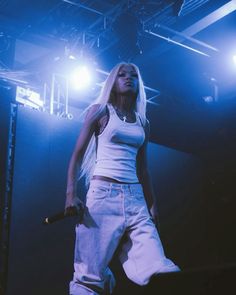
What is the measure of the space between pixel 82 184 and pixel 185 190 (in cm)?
180

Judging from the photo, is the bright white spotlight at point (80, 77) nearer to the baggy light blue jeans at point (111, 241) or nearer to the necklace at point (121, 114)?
the necklace at point (121, 114)

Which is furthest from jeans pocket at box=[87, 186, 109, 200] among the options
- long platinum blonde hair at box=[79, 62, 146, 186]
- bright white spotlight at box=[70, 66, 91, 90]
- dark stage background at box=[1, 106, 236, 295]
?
bright white spotlight at box=[70, 66, 91, 90]

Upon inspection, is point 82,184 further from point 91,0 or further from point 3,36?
point 3,36

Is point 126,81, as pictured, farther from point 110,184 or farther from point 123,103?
point 110,184

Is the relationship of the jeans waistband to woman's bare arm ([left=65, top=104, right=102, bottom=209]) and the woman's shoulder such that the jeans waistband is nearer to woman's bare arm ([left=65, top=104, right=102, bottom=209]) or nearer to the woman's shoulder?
woman's bare arm ([left=65, top=104, right=102, bottom=209])

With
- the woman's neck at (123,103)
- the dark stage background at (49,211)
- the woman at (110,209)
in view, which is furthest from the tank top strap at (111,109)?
the dark stage background at (49,211)

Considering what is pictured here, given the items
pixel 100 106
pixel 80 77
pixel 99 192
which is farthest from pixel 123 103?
pixel 80 77

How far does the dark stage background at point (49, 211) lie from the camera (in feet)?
9.97

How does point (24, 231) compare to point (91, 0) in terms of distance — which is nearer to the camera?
point (24, 231)

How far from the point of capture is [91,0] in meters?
5.12

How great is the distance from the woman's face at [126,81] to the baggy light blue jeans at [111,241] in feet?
2.14

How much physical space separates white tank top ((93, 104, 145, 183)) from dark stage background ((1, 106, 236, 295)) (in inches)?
32.8

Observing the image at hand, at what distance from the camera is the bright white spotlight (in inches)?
230

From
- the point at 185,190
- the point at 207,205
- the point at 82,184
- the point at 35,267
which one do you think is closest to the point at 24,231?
the point at 35,267
